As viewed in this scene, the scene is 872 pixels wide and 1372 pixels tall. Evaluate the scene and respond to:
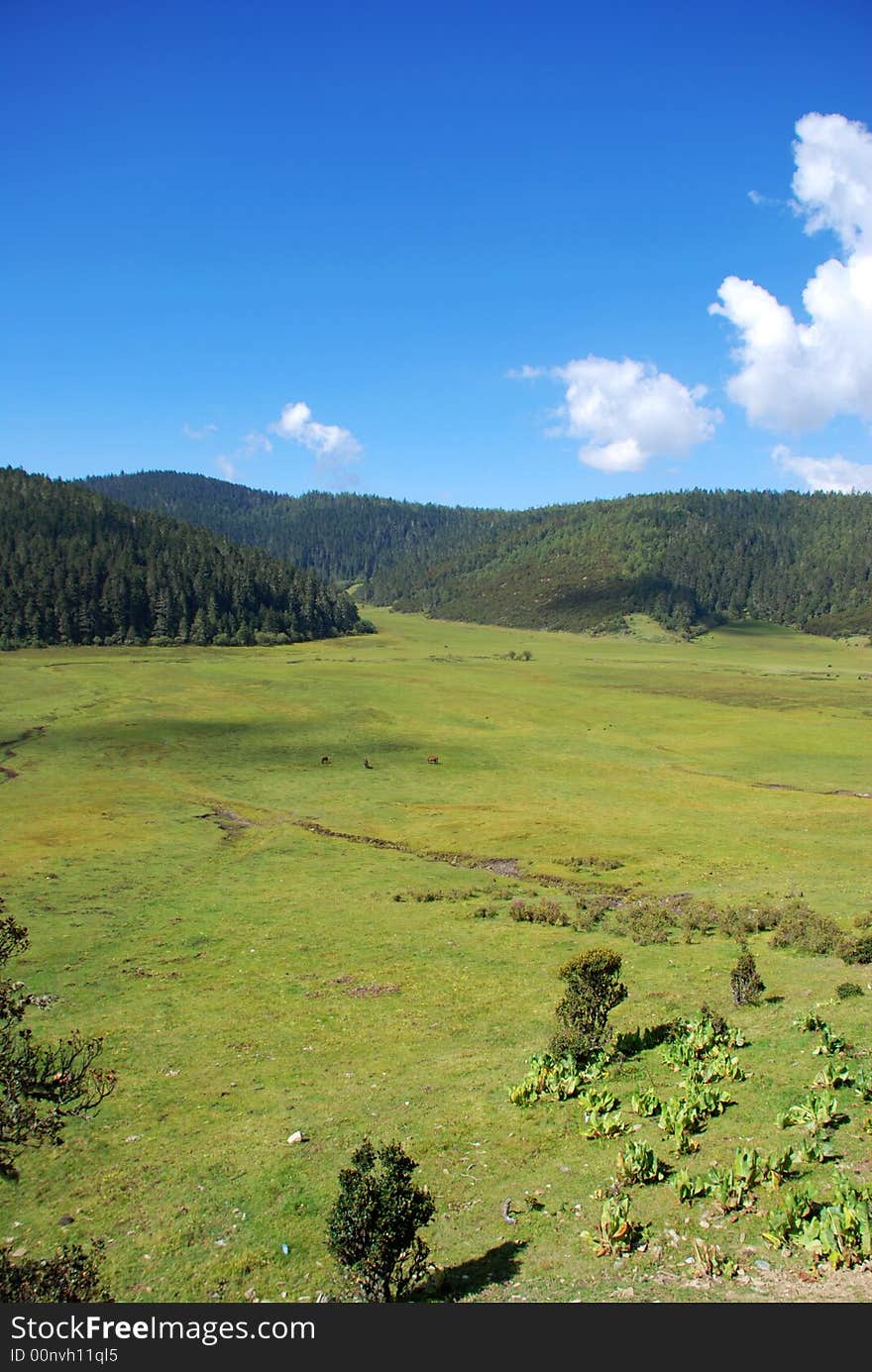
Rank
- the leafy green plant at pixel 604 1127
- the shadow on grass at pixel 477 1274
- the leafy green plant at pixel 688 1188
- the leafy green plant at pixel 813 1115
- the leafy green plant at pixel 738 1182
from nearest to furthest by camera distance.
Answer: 1. the shadow on grass at pixel 477 1274
2. the leafy green plant at pixel 738 1182
3. the leafy green plant at pixel 688 1188
4. the leafy green plant at pixel 813 1115
5. the leafy green plant at pixel 604 1127

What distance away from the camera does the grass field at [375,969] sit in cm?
1620

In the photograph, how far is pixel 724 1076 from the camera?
20969mm

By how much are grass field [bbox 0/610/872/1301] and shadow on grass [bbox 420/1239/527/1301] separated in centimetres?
7

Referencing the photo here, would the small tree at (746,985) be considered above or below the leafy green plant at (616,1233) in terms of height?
below

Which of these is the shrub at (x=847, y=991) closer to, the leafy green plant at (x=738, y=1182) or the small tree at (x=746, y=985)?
the small tree at (x=746, y=985)

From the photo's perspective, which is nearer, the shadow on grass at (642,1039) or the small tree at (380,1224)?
the small tree at (380,1224)

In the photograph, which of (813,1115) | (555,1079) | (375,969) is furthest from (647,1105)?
(375,969)

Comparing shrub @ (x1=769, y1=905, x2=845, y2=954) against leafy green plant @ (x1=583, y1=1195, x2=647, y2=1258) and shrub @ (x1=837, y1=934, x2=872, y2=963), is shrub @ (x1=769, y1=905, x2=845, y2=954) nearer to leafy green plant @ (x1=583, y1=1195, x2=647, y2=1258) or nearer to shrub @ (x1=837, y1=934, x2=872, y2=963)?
shrub @ (x1=837, y1=934, x2=872, y2=963)

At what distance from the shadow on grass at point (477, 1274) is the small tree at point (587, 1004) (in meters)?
8.24

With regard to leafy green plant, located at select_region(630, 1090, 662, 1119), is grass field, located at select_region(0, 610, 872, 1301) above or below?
below

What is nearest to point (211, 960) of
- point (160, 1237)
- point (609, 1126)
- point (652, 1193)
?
point (160, 1237)

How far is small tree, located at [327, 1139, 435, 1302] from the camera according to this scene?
43.1 ft

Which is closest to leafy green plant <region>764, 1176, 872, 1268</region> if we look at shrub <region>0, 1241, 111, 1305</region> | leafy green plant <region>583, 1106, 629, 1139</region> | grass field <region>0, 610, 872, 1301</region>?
grass field <region>0, 610, 872, 1301</region>

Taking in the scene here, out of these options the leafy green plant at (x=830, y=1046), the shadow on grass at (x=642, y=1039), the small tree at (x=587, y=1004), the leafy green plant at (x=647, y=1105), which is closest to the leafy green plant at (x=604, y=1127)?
the leafy green plant at (x=647, y=1105)
